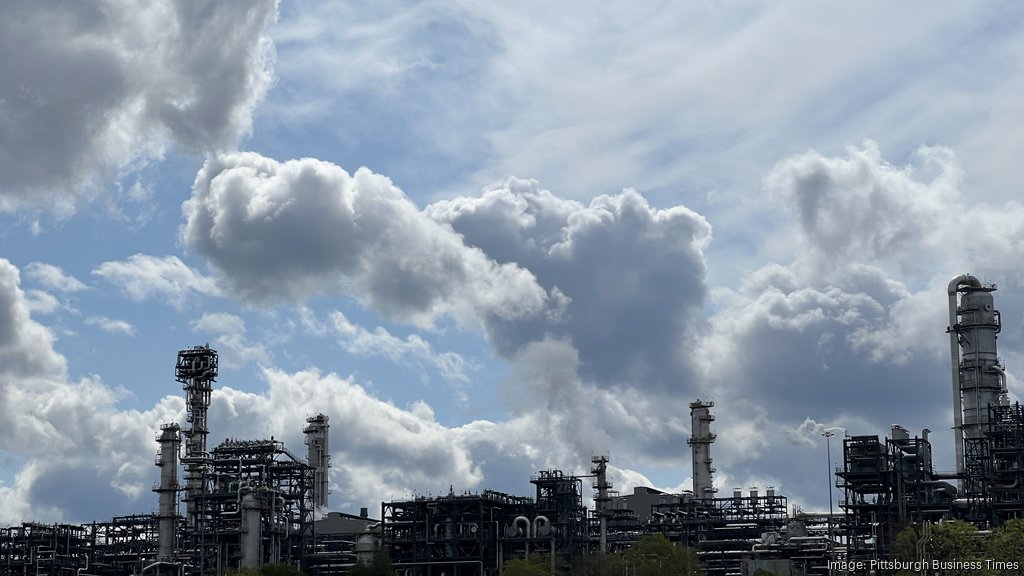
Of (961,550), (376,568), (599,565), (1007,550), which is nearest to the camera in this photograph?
(1007,550)

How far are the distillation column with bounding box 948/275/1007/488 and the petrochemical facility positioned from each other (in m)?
0.14

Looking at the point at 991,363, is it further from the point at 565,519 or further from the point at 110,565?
the point at 110,565

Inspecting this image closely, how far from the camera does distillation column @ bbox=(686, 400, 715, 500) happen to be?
562ft

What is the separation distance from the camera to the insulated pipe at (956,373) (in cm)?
14725

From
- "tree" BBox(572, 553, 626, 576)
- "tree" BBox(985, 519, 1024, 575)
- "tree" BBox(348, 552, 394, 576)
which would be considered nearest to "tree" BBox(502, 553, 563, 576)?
"tree" BBox(572, 553, 626, 576)

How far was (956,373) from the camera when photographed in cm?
14912

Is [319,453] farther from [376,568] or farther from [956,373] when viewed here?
[956,373]

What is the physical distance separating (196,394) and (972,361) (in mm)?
80809

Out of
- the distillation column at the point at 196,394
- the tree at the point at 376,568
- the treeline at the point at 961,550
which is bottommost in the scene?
the tree at the point at 376,568

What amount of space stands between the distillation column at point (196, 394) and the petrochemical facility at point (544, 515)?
6.1 inches

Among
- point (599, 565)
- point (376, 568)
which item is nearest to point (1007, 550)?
point (599, 565)

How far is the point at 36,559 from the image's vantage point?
165m

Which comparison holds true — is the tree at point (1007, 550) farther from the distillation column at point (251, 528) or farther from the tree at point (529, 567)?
the distillation column at point (251, 528)

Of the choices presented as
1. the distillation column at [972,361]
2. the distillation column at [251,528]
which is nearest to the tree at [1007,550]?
the distillation column at [972,361]
